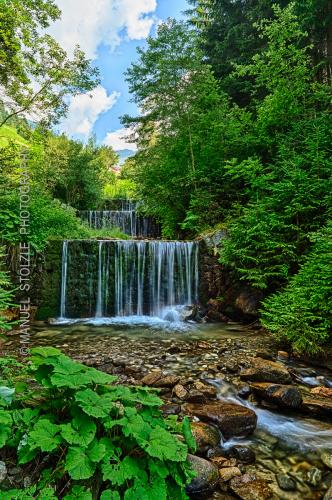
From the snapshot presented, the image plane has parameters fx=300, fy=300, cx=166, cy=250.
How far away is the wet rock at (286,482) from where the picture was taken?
221 centimetres

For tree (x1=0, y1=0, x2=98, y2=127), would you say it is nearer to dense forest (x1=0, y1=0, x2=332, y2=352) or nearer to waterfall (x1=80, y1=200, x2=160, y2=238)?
dense forest (x1=0, y1=0, x2=332, y2=352)

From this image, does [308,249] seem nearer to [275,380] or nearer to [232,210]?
[232,210]

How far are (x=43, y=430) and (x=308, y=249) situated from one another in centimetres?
612

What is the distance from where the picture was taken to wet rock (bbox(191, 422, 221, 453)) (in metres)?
2.48

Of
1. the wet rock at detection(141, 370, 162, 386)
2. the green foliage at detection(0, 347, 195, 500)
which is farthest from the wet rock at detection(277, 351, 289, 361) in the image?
the green foliage at detection(0, 347, 195, 500)

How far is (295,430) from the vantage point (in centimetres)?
294

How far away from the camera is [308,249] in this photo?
6.37 meters

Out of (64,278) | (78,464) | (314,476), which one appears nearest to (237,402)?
(314,476)

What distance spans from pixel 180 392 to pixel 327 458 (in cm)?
151

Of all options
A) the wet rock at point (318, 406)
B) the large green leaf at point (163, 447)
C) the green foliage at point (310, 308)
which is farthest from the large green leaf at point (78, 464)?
the green foliage at point (310, 308)

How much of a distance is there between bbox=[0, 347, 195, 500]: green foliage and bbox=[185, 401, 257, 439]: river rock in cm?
115

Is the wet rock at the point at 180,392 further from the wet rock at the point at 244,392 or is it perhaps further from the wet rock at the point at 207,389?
the wet rock at the point at 244,392

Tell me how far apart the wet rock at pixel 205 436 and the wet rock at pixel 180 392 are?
2.04 ft

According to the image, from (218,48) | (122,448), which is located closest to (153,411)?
(122,448)
